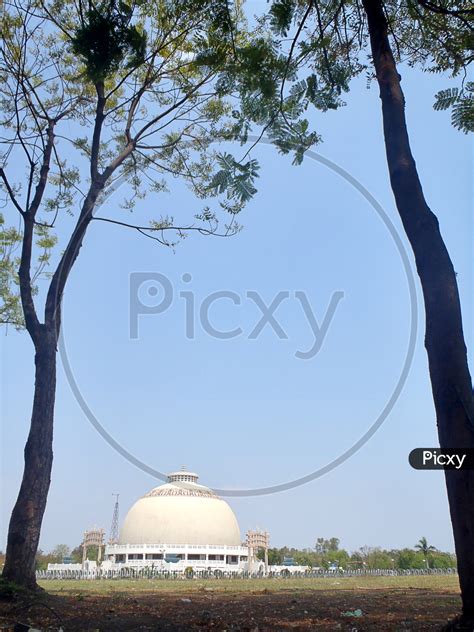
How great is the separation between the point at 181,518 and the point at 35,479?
47976mm

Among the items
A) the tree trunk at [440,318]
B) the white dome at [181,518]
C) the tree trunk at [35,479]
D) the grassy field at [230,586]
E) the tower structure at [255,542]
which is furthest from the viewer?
the white dome at [181,518]

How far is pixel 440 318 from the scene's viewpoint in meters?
3.28

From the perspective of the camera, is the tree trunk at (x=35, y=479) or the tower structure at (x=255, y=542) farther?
the tower structure at (x=255, y=542)

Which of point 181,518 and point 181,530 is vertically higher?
point 181,518

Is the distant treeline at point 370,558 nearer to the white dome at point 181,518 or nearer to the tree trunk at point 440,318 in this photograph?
the white dome at point 181,518

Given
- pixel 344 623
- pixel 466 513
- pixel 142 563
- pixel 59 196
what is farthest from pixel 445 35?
pixel 142 563

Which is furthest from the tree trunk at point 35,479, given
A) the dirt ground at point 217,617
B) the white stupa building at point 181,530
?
the white stupa building at point 181,530

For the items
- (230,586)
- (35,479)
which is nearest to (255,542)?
(230,586)

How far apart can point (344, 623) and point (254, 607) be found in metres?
1.65

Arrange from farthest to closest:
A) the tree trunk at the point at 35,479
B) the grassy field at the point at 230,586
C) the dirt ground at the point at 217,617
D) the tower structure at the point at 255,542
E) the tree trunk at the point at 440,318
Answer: the tower structure at the point at 255,542
the grassy field at the point at 230,586
the tree trunk at the point at 35,479
the dirt ground at the point at 217,617
the tree trunk at the point at 440,318

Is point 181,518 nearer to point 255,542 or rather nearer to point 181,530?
point 181,530

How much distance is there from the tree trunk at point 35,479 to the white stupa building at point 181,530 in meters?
37.9

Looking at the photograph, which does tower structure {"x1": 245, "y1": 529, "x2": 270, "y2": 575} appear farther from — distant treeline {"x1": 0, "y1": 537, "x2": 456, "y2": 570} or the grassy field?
the grassy field

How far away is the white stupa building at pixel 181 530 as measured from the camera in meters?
42.7
